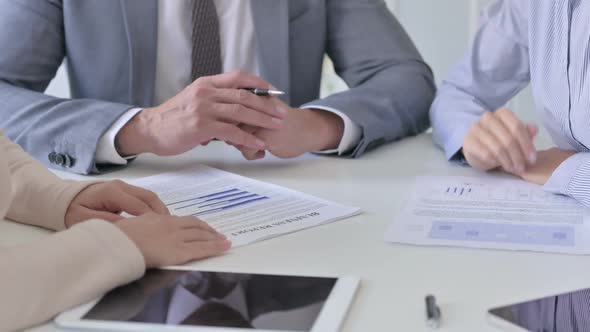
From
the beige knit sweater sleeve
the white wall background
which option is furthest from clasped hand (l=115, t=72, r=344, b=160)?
the white wall background

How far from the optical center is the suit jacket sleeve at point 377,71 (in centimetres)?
145

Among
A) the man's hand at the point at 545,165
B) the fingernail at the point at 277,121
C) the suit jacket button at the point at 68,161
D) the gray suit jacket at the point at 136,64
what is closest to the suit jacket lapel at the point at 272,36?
the gray suit jacket at the point at 136,64

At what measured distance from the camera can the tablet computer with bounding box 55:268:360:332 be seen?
0.68 metres

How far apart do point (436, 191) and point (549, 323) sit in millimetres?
474

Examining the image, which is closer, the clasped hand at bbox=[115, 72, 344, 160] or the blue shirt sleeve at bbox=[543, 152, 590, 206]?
the blue shirt sleeve at bbox=[543, 152, 590, 206]

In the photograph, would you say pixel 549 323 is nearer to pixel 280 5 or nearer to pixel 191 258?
pixel 191 258

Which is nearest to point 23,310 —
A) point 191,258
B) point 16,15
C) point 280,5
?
point 191,258

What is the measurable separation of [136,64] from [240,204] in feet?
1.99

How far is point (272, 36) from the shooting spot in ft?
5.38

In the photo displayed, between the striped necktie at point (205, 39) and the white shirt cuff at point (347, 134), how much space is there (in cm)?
31

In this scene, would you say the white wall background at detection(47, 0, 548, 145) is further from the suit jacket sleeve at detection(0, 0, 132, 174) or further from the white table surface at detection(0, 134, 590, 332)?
the white table surface at detection(0, 134, 590, 332)

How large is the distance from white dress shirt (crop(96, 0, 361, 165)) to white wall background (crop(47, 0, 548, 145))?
0.99 meters

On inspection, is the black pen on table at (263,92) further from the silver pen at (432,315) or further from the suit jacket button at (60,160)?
the silver pen at (432,315)

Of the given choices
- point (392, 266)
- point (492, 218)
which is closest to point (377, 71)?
point (492, 218)
